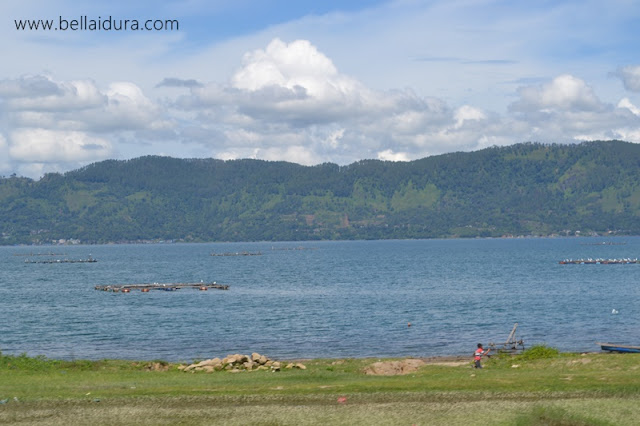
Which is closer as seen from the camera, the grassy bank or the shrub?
the grassy bank

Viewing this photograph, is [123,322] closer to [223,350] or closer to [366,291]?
[223,350]

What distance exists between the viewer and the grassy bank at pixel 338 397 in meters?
29.6

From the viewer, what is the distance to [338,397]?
1309 inches

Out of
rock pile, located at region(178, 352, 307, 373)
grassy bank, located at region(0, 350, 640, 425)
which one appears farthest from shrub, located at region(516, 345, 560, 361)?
rock pile, located at region(178, 352, 307, 373)

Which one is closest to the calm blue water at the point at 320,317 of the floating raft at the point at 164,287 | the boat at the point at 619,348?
the floating raft at the point at 164,287

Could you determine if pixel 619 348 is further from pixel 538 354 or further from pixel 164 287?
pixel 164 287

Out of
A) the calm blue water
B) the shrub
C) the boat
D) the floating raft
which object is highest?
the shrub

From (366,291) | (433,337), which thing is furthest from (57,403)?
(366,291)

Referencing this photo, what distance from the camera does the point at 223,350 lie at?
6900 cm

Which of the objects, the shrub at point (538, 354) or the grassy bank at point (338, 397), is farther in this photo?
the shrub at point (538, 354)

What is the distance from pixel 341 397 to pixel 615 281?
137m

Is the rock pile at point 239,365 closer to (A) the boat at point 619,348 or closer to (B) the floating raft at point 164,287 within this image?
Answer: (A) the boat at point 619,348

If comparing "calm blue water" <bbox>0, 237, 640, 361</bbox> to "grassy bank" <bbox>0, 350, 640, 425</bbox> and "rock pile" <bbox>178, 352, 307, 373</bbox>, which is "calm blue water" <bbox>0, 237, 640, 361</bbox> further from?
"grassy bank" <bbox>0, 350, 640, 425</bbox>

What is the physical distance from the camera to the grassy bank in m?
29.6
